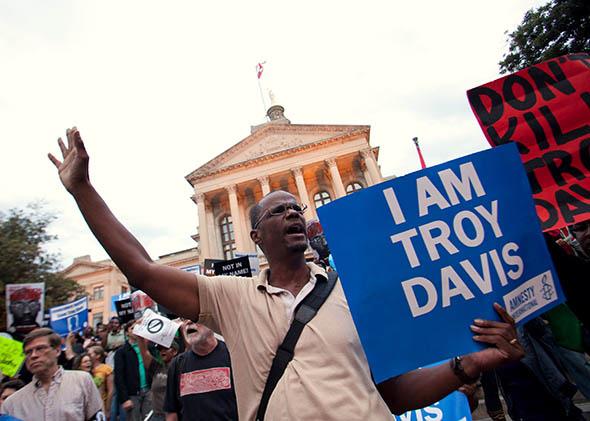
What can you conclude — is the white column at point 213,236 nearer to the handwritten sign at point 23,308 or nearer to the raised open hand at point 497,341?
the handwritten sign at point 23,308

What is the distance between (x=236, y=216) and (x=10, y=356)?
25.9 metres

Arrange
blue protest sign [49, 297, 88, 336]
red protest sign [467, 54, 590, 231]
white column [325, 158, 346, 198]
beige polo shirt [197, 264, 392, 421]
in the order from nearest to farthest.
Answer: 1. beige polo shirt [197, 264, 392, 421]
2. red protest sign [467, 54, 590, 231]
3. blue protest sign [49, 297, 88, 336]
4. white column [325, 158, 346, 198]

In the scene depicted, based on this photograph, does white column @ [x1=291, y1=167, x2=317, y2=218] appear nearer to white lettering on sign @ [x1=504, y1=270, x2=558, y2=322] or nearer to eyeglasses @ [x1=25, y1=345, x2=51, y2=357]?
eyeglasses @ [x1=25, y1=345, x2=51, y2=357]

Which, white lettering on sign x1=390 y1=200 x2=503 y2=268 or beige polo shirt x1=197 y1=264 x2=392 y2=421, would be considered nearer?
beige polo shirt x1=197 y1=264 x2=392 y2=421

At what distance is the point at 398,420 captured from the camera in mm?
2336

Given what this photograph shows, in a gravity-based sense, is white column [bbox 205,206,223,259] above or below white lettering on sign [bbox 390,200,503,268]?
above

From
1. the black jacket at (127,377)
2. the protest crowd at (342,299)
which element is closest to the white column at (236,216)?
the black jacket at (127,377)

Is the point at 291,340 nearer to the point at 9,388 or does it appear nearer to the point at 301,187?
the point at 9,388

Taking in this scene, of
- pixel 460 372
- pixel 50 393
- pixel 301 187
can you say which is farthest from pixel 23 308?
pixel 301 187

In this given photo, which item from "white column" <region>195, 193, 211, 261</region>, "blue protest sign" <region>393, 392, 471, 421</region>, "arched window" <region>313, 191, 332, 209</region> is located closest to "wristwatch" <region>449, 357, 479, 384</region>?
"blue protest sign" <region>393, 392, 471, 421</region>

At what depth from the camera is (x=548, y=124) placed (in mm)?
1950

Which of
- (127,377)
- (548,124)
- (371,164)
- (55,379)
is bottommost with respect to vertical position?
(127,377)

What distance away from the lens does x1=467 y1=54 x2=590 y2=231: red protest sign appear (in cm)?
182

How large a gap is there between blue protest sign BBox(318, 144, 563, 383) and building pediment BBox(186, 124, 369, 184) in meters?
30.1
